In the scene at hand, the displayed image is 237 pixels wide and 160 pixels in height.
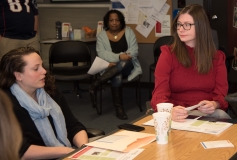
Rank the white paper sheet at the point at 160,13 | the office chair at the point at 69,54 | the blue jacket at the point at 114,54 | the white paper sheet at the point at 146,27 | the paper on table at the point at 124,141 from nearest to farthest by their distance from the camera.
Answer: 1. the paper on table at the point at 124,141
2. the blue jacket at the point at 114,54
3. the office chair at the point at 69,54
4. the white paper sheet at the point at 160,13
5. the white paper sheet at the point at 146,27

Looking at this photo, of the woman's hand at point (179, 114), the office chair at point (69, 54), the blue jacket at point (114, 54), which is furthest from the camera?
the office chair at point (69, 54)

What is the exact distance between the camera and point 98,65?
5.58 metres

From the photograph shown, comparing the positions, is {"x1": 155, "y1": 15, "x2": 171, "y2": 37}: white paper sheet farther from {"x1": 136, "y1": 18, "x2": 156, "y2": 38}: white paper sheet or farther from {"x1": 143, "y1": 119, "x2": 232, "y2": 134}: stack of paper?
{"x1": 143, "y1": 119, "x2": 232, "y2": 134}: stack of paper

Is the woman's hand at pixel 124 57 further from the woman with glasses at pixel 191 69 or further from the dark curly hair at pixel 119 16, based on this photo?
the woman with glasses at pixel 191 69

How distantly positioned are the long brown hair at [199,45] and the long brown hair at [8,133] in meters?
1.81

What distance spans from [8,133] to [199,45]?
1.95m

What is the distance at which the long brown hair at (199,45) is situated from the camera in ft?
10.2

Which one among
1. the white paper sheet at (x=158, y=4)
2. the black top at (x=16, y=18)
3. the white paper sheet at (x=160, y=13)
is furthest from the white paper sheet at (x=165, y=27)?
the black top at (x=16, y=18)

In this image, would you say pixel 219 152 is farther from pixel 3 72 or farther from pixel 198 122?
pixel 3 72

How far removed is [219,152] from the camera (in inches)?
85.0

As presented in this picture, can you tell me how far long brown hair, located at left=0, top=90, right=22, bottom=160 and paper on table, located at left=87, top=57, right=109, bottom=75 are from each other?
4.07 meters

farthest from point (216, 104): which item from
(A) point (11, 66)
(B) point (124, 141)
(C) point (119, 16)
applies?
(C) point (119, 16)

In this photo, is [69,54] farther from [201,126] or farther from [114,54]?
[201,126]

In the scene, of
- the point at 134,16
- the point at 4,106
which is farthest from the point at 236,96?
the point at 134,16
